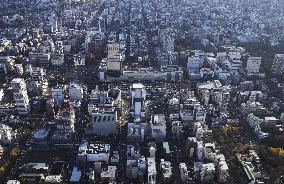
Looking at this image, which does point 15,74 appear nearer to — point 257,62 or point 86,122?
point 86,122

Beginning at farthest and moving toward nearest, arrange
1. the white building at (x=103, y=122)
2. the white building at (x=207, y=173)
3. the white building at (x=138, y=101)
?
1. the white building at (x=138, y=101)
2. the white building at (x=103, y=122)
3. the white building at (x=207, y=173)

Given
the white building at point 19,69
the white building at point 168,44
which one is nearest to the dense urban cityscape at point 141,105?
the white building at point 19,69

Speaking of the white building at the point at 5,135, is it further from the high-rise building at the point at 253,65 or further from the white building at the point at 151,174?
the high-rise building at the point at 253,65

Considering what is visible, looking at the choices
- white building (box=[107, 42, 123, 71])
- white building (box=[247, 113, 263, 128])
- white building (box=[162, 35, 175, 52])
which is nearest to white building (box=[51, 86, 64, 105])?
white building (box=[107, 42, 123, 71])

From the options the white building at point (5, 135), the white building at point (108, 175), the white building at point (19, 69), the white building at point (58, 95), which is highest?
the white building at point (19, 69)

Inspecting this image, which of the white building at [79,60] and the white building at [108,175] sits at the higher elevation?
the white building at [79,60]

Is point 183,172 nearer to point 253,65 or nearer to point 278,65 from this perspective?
point 253,65

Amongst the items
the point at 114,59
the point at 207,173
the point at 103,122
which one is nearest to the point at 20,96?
the point at 103,122
